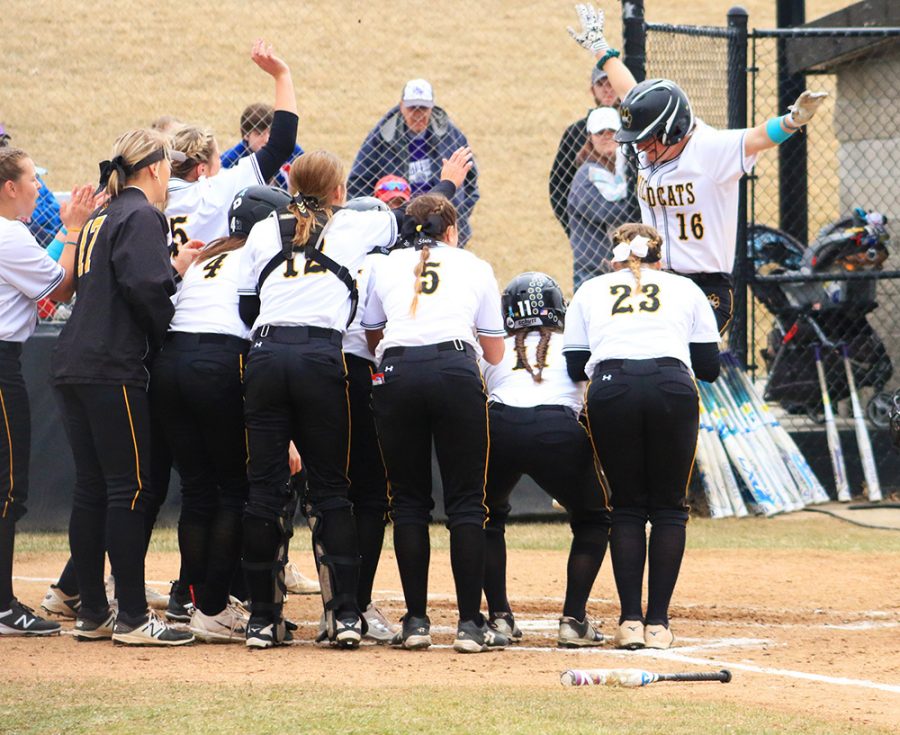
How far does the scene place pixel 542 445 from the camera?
633cm

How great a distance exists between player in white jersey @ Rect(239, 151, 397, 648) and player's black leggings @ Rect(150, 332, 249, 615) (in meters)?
0.20

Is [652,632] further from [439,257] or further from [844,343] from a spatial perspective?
[844,343]

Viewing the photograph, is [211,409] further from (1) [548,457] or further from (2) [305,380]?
(1) [548,457]

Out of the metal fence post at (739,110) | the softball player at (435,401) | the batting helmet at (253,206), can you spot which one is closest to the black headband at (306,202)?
the batting helmet at (253,206)

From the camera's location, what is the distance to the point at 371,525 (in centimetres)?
657

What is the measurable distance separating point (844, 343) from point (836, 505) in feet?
4.33

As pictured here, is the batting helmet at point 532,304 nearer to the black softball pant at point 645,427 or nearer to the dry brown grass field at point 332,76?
the black softball pant at point 645,427

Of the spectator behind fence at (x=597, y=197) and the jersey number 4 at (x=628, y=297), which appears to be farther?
the spectator behind fence at (x=597, y=197)

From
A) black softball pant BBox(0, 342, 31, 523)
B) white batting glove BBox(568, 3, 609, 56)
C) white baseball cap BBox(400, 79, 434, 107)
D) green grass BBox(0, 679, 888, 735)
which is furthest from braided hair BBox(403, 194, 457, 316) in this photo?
white baseball cap BBox(400, 79, 434, 107)

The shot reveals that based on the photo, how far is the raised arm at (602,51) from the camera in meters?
8.40

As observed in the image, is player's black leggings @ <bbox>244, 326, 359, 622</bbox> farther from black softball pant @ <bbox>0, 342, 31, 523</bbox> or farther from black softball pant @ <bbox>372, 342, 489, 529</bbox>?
black softball pant @ <bbox>0, 342, 31, 523</bbox>

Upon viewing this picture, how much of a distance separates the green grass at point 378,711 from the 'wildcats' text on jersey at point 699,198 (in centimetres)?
310

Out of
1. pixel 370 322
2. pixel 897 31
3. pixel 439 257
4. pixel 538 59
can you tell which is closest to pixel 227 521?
pixel 370 322

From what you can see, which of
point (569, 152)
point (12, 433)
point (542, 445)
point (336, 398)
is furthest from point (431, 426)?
point (569, 152)
